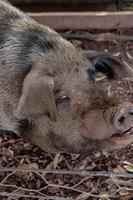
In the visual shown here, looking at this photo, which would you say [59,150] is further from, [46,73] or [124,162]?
[124,162]

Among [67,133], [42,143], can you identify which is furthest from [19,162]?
[67,133]

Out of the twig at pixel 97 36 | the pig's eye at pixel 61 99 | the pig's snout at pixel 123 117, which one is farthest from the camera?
the twig at pixel 97 36

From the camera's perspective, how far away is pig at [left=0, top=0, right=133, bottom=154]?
2.35 metres

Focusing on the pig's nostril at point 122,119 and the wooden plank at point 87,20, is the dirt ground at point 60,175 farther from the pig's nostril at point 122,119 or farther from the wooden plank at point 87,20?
the wooden plank at point 87,20

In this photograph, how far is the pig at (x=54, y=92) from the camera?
2.35m

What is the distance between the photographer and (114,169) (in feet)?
10.1

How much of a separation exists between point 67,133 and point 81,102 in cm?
17

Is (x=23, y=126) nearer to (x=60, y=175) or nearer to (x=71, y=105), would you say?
(x=71, y=105)

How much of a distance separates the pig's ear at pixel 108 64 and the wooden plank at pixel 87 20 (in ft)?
4.17

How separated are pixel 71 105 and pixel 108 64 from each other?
336 millimetres

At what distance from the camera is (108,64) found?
2.67m

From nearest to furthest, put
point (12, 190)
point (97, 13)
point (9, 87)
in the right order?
point (9, 87) < point (12, 190) < point (97, 13)

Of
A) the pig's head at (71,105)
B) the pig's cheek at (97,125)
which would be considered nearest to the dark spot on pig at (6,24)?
the pig's head at (71,105)

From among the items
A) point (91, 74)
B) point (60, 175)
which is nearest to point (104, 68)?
point (91, 74)
